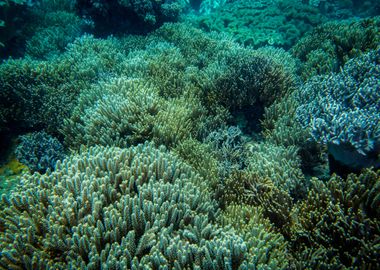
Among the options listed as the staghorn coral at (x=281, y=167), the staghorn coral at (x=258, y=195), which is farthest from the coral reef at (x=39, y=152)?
the staghorn coral at (x=281, y=167)

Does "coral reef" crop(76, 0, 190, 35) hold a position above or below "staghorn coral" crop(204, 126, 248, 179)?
above

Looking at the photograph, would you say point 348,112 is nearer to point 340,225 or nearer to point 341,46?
point 340,225

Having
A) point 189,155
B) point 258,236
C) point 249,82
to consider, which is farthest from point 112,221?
point 249,82

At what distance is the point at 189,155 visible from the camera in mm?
4453

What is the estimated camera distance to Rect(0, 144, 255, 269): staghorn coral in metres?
2.61

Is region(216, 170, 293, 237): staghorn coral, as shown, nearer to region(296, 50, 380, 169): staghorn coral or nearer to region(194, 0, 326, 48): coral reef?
region(296, 50, 380, 169): staghorn coral

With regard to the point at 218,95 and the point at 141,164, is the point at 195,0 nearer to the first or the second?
the point at 218,95

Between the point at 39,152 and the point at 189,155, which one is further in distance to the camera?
the point at 39,152

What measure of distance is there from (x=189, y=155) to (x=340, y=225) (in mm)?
2337

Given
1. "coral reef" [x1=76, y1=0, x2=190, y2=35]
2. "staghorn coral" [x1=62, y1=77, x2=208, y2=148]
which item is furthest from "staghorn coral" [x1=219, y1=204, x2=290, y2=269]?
"coral reef" [x1=76, y1=0, x2=190, y2=35]

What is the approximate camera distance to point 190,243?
114 inches

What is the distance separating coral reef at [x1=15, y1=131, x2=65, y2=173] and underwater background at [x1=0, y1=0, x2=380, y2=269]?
0.03m

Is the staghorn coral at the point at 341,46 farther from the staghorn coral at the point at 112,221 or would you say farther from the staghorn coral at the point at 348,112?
the staghorn coral at the point at 112,221

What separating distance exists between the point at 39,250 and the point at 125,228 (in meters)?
0.89
